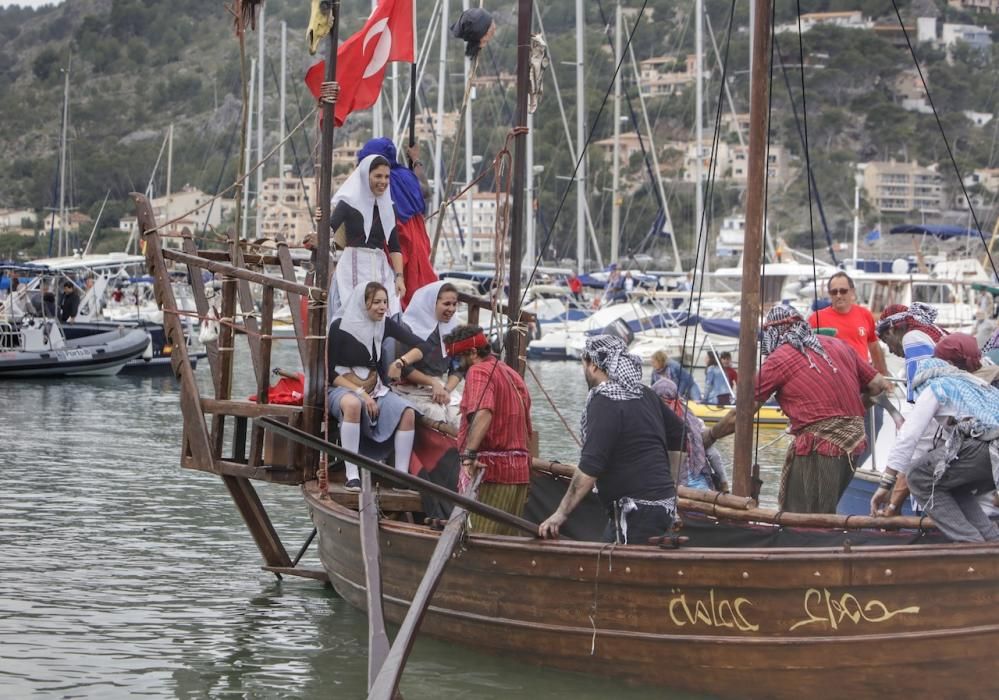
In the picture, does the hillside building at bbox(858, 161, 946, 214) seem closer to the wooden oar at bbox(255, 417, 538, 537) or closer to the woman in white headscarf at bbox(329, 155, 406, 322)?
the woman in white headscarf at bbox(329, 155, 406, 322)

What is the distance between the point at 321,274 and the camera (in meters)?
9.72

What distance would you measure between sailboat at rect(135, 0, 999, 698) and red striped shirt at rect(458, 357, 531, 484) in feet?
1.94

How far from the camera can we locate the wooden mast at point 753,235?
920 centimetres

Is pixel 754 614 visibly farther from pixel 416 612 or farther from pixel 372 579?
pixel 372 579

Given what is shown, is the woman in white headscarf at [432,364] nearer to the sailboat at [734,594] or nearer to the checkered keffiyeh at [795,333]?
the sailboat at [734,594]

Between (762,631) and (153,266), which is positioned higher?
(153,266)

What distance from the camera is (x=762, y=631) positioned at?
7.33 meters

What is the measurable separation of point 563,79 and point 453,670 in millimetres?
125523

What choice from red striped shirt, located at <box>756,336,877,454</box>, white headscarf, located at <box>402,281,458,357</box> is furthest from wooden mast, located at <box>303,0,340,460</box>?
red striped shirt, located at <box>756,336,877,454</box>

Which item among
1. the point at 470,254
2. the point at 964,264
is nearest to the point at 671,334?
the point at 964,264

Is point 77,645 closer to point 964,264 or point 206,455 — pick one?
point 206,455

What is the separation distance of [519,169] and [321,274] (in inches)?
65.6

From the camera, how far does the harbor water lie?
27.9ft

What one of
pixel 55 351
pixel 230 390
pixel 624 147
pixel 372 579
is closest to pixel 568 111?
pixel 624 147
